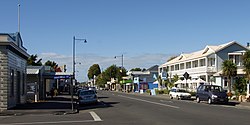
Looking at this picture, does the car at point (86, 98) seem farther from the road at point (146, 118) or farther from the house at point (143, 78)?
the house at point (143, 78)

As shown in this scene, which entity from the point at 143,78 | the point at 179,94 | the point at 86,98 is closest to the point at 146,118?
the point at 86,98

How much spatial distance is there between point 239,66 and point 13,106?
44.7 metres

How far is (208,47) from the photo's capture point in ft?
243

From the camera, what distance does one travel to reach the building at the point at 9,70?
96.2ft

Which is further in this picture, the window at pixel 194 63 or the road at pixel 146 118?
the window at pixel 194 63

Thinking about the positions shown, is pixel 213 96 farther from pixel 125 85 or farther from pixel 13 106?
pixel 125 85

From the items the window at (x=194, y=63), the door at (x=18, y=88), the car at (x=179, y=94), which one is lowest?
the car at (x=179, y=94)

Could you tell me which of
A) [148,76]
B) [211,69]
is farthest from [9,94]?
[148,76]

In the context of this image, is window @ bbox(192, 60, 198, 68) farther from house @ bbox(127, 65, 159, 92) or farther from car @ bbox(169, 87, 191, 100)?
car @ bbox(169, 87, 191, 100)

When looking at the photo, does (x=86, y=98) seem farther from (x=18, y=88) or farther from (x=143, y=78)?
(x=143, y=78)

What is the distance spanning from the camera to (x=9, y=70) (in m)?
30.5

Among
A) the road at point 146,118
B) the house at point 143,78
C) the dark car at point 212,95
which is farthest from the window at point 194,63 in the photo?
the road at point 146,118

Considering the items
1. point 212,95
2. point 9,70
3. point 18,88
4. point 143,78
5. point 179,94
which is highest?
point 9,70

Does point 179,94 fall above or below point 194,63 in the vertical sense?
below
